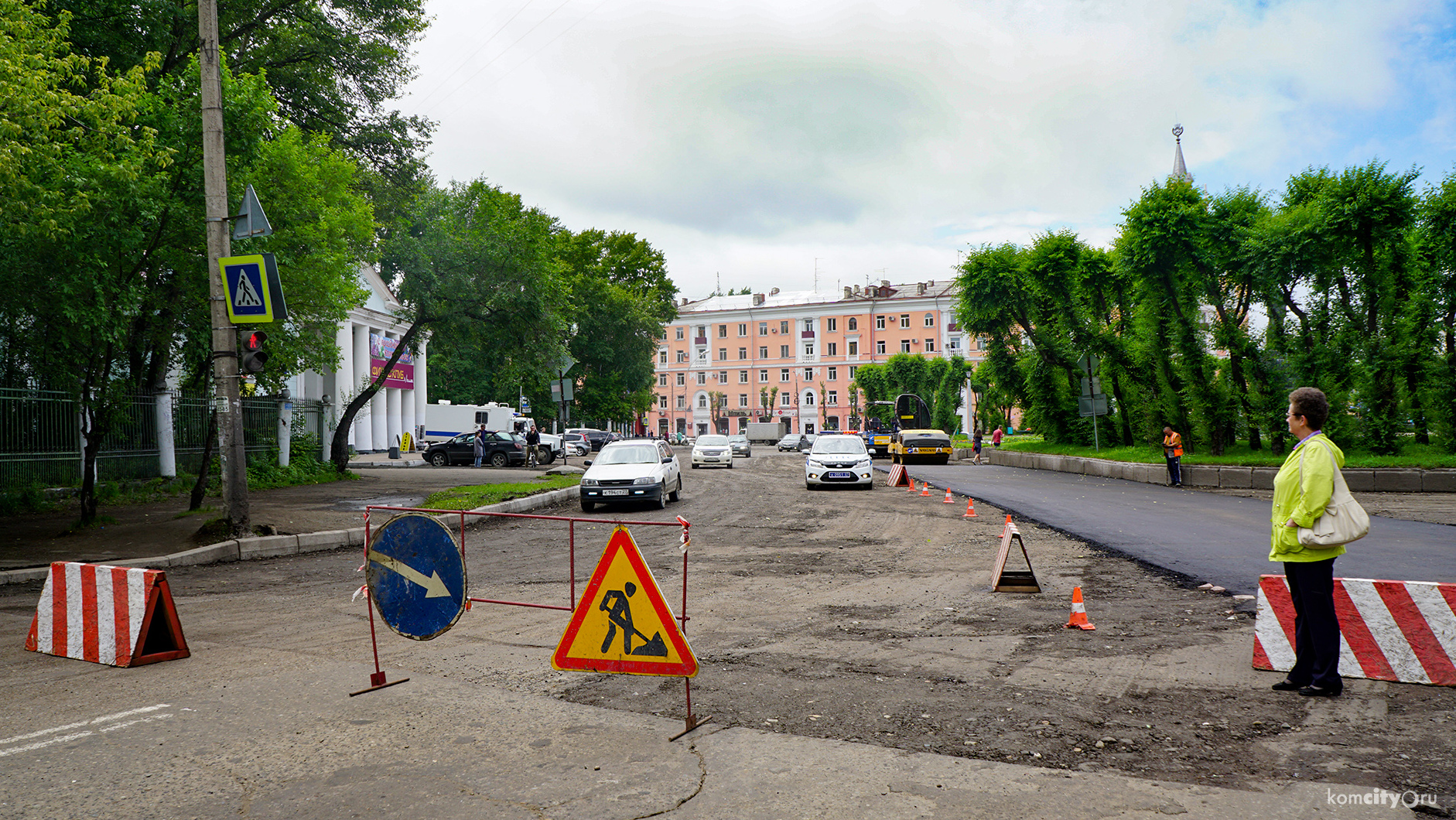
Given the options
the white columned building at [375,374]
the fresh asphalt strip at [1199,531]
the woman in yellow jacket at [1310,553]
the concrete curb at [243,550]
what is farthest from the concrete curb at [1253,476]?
the white columned building at [375,374]

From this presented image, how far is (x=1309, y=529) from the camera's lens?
5.07 meters

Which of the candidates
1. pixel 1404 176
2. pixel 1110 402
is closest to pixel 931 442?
pixel 1110 402

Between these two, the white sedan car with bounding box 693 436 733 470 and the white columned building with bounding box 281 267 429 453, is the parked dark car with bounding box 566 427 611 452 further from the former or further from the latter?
the white sedan car with bounding box 693 436 733 470

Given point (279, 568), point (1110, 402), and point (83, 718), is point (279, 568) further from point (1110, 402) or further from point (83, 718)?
point (1110, 402)

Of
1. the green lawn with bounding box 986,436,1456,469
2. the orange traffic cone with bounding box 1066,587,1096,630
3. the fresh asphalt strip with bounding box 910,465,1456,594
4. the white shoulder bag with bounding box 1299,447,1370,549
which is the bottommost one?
the fresh asphalt strip with bounding box 910,465,1456,594

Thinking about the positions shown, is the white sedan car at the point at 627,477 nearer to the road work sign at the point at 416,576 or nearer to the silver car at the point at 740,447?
the road work sign at the point at 416,576

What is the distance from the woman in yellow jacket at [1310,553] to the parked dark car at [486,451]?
33984 millimetres

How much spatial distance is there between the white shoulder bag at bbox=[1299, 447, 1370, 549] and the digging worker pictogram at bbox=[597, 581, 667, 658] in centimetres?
375

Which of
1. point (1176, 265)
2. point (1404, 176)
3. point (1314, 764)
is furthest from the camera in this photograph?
point (1176, 265)

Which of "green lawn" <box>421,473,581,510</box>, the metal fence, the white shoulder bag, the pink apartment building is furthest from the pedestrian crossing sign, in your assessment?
the pink apartment building

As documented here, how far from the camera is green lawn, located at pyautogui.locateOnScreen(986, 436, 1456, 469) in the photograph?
72.4ft

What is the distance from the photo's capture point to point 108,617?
21.3 ft

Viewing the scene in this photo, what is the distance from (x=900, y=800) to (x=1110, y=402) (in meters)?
37.8

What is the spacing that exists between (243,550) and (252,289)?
3.67 metres
